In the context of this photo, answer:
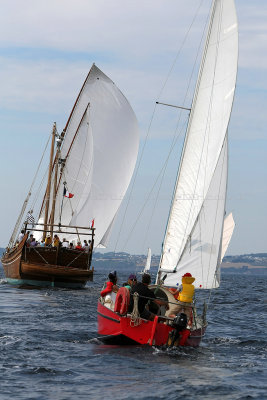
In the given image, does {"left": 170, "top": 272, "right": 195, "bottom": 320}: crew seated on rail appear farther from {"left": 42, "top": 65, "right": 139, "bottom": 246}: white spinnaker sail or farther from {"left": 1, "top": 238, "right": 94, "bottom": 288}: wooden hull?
{"left": 42, "top": 65, "right": 139, "bottom": 246}: white spinnaker sail

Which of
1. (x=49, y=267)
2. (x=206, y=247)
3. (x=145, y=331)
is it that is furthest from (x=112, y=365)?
(x=49, y=267)

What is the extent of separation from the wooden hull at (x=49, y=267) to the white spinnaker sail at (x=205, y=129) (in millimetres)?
14808

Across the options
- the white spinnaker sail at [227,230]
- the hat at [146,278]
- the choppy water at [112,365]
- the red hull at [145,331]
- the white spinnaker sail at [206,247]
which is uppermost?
the white spinnaker sail at [227,230]

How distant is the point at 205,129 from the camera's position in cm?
2448

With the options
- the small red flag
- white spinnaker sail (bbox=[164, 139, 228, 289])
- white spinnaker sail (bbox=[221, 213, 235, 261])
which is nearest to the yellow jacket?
white spinnaker sail (bbox=[164, 139, 228, 289])

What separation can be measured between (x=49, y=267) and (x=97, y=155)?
12684 millimetres

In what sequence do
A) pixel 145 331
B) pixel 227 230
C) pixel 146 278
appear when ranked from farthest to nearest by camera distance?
pixel 227 230 → pixel 146 278 → pixel 145 331

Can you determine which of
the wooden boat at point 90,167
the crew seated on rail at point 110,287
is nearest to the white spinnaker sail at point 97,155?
the wooden boat at point 90,167

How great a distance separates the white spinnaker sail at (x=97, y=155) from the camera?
47344 millimetres

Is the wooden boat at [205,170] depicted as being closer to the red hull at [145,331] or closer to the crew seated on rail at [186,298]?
the crew seated on rail at [186,298]

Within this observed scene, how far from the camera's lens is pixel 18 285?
40.6 metres

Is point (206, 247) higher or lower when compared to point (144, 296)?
higher

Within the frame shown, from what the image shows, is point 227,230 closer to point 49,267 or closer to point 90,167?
point 90,167

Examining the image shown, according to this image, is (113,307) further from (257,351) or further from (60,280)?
(60,280)
